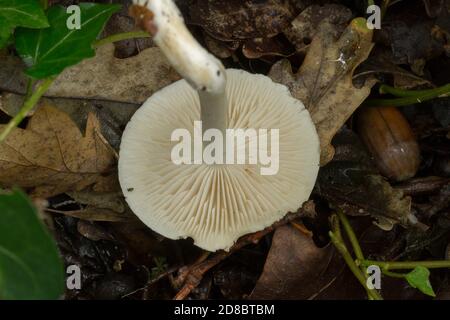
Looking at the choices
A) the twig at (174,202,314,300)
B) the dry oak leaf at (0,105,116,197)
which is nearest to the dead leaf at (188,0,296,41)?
the dry oak leaf at (0,105,116,197)

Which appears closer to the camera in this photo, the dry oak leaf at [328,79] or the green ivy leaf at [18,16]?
the green ivy leaf at [18,16]

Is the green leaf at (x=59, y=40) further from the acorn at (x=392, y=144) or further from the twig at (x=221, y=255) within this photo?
the acorn at (x=392, y=144)

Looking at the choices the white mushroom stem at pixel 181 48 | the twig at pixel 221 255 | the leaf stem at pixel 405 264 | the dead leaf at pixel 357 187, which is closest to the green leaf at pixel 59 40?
the white mushroom stem at pixel 181 48

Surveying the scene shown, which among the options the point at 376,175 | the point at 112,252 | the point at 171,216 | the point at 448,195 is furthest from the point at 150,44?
the point at 448,195

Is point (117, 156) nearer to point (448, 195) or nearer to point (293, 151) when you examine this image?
point (293, 151)

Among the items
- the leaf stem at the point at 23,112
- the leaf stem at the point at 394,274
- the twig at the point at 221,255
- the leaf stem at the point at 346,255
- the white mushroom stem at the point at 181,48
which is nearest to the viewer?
the white mushroom stem at the point at 181,48
